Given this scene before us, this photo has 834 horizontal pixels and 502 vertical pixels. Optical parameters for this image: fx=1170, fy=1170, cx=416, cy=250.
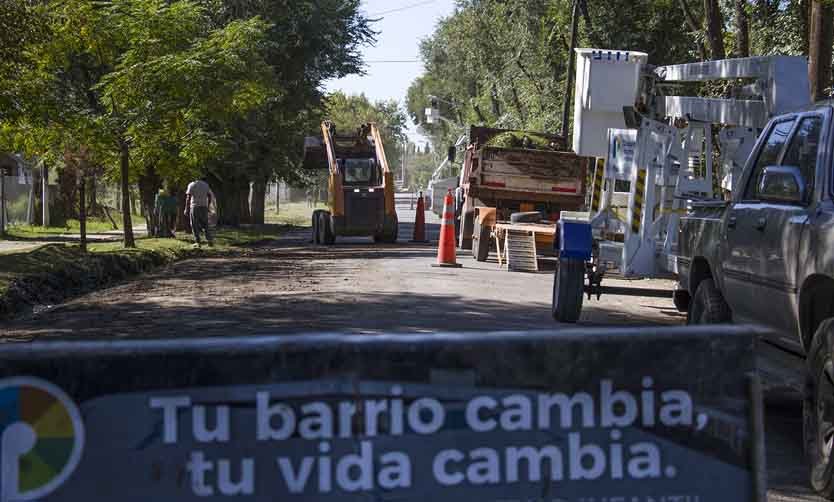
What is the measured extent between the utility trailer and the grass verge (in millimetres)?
6994

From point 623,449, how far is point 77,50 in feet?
73.9

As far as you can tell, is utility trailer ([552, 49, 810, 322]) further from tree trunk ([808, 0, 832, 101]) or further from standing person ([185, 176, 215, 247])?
standing person ([185, 176, 215, 247])

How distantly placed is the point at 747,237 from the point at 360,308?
6.90 metres

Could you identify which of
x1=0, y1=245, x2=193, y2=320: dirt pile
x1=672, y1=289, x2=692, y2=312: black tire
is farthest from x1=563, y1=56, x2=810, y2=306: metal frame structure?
x1=0, y1=245, x2=193, y2=320: dirt pile

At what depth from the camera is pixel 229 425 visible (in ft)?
10.8

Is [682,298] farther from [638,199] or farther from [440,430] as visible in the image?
[440,430]

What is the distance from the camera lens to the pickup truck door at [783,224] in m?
6.62

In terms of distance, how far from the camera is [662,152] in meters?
12.2

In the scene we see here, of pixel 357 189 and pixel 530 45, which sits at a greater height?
pixel 530 45

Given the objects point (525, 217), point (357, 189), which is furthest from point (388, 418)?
point (357, 189)

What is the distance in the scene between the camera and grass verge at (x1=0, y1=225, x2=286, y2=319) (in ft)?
51.3

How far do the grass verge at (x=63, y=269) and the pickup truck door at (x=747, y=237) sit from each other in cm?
927

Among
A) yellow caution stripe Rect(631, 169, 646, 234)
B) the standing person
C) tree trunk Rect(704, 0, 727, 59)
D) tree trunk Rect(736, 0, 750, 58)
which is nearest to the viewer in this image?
yellow caution stripe Rect(631, 169, 646, 234)

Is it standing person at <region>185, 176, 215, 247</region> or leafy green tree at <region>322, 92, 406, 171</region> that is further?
leafy green tree at <region>322, 92, 406, 171</region>
